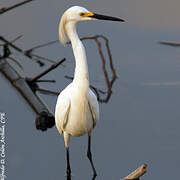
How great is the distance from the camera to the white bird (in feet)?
8.36

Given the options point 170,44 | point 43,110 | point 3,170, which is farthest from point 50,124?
point 170,44

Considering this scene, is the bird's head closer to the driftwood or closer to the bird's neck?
the bird's neck

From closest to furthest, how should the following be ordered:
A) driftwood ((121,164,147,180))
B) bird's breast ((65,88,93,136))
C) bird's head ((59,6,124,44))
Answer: driftwood ((121,164,147,180)) → bird's head ((59,6,124,44)) → bird's breast ((65,88,93,136))

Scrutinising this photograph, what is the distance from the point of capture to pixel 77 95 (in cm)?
268

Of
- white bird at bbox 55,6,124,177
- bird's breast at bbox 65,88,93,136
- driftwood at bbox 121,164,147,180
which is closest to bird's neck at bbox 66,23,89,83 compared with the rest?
white bird at bbox 55,6,124,177

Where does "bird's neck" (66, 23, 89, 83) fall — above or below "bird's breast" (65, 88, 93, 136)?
above

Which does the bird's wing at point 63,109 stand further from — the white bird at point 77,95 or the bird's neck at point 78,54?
the bird's neck at point 78,54

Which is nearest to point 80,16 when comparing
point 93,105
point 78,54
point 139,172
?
point 78,54

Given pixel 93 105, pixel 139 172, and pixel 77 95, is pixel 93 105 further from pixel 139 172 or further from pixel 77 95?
pixel 139 172

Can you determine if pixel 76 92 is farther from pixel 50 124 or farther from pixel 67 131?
pixel 50 124

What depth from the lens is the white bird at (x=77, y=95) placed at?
255 cm

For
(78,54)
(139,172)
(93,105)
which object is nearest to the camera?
(139,172)

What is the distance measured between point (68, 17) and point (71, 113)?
0.60 metres

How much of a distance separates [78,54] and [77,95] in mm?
276
